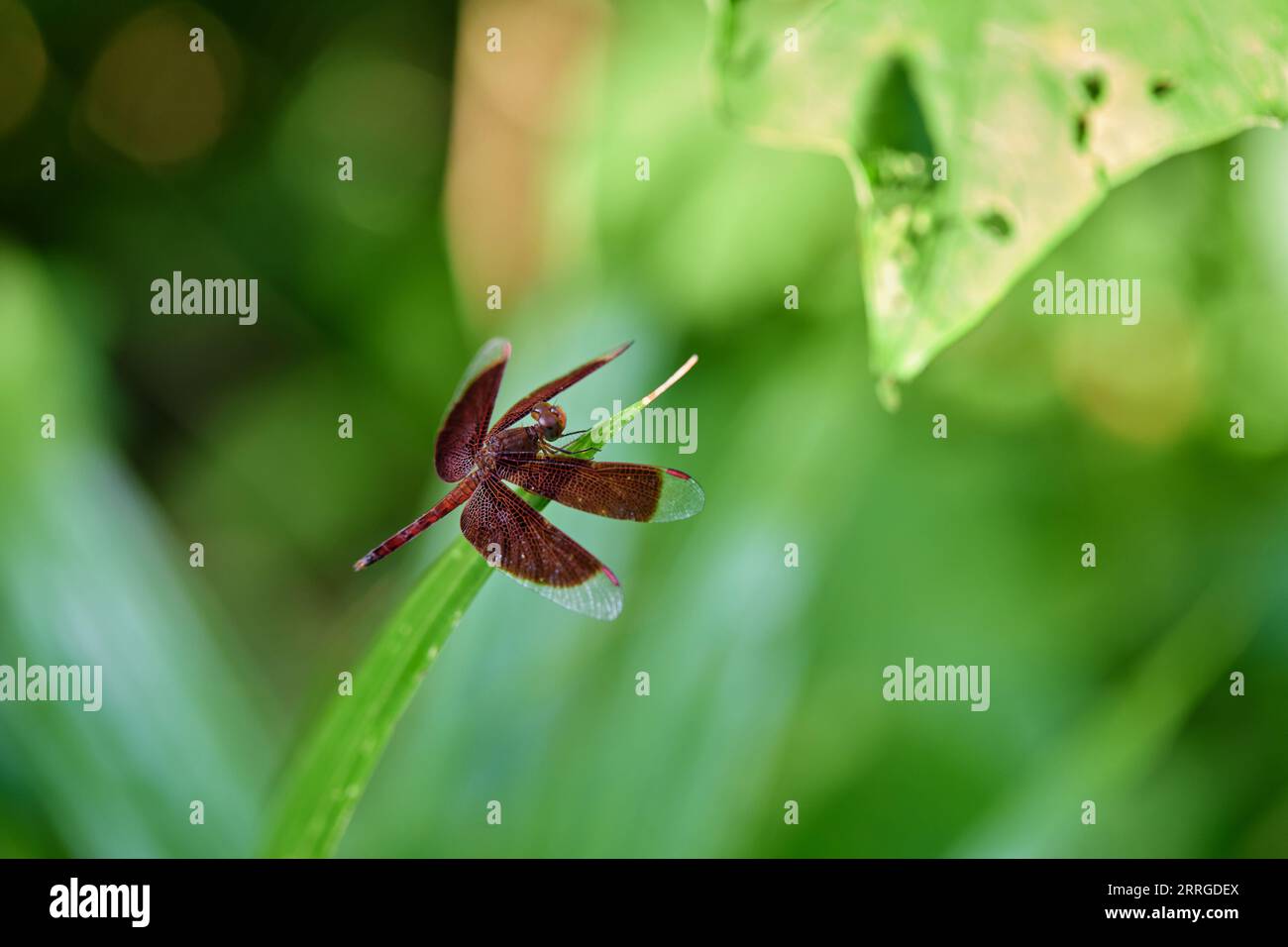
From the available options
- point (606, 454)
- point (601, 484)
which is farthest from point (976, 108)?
point (606, 454)

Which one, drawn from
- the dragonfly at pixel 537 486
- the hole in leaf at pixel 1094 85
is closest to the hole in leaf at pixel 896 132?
the hole in leaf at pixel 1094 85

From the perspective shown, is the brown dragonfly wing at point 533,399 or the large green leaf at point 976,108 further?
the brown dragonfly wing at point 533,399

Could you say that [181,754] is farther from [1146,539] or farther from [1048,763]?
[1146,539]

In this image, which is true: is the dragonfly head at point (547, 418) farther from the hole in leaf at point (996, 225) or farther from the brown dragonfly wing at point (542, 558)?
the hole in leaf at point (996, 225)

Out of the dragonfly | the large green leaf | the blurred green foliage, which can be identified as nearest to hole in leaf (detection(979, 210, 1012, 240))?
the large green leaf

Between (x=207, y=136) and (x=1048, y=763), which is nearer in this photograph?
(x=1048, y=763)

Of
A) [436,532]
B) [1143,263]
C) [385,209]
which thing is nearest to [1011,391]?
[1143,263]
